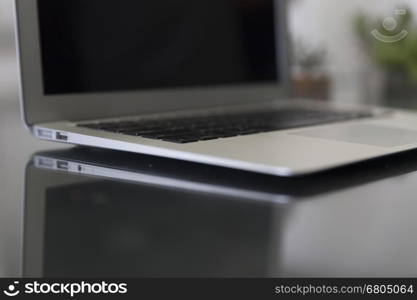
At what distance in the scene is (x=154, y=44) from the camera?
898 mm

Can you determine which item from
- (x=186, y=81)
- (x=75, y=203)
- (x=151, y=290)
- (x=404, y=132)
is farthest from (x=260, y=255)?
(x=186, y=81)

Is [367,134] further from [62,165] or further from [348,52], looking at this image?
[348,52]

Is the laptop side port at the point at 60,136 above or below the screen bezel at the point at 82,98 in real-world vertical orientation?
below

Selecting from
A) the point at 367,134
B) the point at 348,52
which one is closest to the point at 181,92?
the point at 367,134

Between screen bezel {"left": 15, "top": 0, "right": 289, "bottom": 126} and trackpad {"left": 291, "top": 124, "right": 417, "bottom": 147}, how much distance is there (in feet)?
0.82

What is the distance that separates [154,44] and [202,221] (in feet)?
1.70

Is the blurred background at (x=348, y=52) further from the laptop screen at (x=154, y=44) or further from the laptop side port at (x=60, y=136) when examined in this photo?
the laptop side port at (x=60, y=136)

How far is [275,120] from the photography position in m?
0.85

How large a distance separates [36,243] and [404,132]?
535 mm

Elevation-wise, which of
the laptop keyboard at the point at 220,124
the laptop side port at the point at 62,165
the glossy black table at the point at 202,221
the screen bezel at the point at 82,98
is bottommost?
the glossy black table at the point at 202,221

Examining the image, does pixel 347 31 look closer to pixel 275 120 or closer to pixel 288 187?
pixel 275 120

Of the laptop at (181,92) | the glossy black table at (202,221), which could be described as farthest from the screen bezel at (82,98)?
the glossy black table at (202,221)

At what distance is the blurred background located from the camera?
3.97 ft

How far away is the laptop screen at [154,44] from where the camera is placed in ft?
2.51
